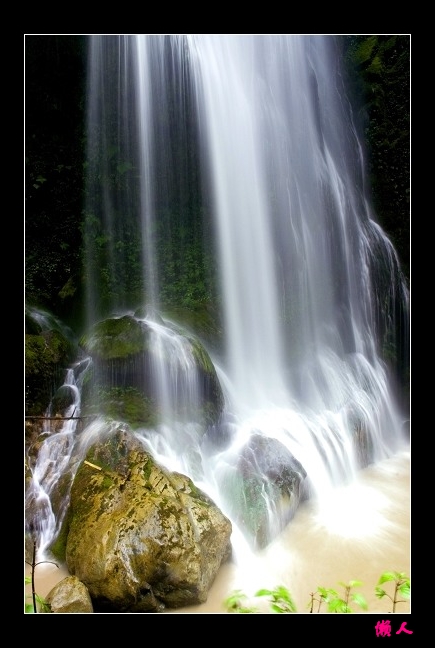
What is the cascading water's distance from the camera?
17.8 feet

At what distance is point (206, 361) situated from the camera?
16.7 feet

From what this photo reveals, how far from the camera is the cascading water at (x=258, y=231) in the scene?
5434 millimetres

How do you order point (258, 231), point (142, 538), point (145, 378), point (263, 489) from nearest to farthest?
point (142, 538)
point (263, 489)
point (145, 378)
point (258, 231)

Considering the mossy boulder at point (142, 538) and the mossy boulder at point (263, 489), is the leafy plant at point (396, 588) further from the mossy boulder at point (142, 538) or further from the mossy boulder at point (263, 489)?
the mossy boulder at point (263, 489)

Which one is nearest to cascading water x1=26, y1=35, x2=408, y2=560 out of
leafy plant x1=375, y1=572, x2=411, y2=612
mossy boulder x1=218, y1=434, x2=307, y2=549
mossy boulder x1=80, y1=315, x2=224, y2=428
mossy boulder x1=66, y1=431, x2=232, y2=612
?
mossy boulder x1=80, y1=315, x2=224, y2=428

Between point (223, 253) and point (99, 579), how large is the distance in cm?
466

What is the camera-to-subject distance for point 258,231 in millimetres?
6516

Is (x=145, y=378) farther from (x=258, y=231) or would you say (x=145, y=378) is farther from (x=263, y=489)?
(x=258, y=231)

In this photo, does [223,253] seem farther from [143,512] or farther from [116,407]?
[143,512]

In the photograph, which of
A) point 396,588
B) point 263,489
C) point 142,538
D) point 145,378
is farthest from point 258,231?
point 396,588

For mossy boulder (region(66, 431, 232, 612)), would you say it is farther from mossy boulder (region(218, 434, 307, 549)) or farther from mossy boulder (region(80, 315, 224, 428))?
mossy boulder (region(80, 315, 224, 428))

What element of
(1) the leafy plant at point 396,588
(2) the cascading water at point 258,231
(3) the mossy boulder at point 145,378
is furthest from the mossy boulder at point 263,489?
(1) the leafy plant at point 396,588
